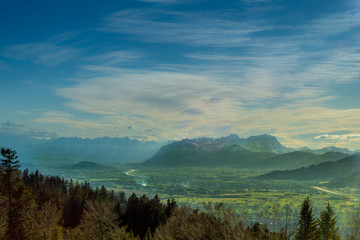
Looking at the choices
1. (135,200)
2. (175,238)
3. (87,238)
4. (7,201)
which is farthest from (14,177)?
A: (135,200)

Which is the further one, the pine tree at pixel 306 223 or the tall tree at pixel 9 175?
the pine tree at pixel 306 223

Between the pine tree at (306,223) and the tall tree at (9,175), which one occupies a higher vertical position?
the tall tree at (9,175)

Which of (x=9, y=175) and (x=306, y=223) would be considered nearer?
(x=9, y=175)

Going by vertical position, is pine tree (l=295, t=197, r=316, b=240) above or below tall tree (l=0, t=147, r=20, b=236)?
below

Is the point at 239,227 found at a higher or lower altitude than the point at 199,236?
higher

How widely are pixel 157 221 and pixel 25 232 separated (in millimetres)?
44520

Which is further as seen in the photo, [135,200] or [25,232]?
[135,200]

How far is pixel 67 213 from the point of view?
4237 inches

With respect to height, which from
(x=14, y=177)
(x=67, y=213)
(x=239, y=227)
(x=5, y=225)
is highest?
(x=14, y=177)

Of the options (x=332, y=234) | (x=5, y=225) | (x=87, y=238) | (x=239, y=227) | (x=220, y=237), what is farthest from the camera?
(x=332, y=234)

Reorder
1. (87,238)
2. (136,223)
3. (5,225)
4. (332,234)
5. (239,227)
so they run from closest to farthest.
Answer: (239,227) → (5,225) → (87,238) → (332,234) → (136,223)

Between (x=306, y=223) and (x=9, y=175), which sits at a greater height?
(x=9, y=175)

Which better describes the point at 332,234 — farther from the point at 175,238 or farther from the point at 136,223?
the point at 136,223

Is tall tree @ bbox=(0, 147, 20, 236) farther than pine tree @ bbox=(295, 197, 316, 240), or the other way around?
pine tree @ bbox=(295, 197, 316, 240)
